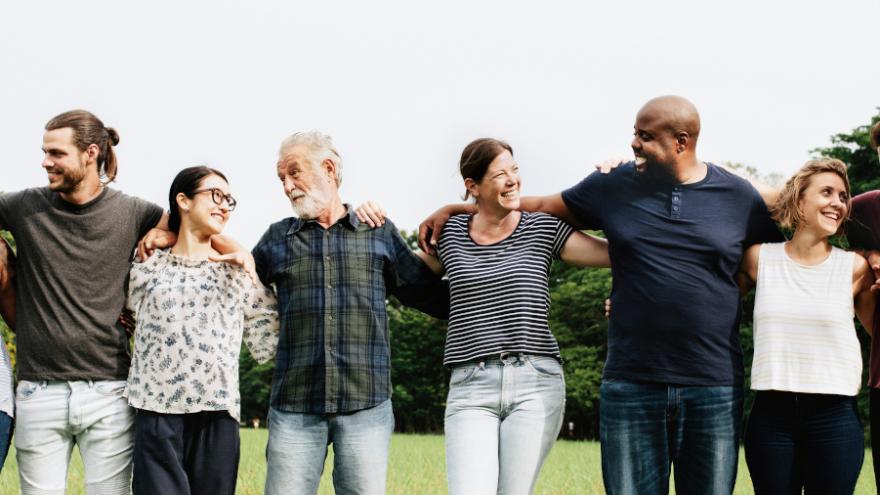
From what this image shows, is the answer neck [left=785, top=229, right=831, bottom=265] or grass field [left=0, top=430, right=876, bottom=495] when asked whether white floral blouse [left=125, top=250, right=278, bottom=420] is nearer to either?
neck [left=785, top=229, right=831, bottom=265]

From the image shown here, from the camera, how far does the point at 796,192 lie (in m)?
5.29

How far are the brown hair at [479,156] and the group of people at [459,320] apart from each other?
1cm

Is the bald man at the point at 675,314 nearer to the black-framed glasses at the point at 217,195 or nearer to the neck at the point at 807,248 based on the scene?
the neck at the point at 807,248

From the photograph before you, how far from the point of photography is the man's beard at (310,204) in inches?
225

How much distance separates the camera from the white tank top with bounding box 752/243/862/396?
5098mm

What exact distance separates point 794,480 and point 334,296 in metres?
2.72

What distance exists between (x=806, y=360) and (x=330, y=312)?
2639 mm

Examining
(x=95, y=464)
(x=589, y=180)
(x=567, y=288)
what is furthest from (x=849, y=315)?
(x=567, y=288)

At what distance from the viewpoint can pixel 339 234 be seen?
5.68 meters

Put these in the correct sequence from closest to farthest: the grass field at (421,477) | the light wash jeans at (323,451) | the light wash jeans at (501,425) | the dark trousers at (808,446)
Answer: the dark trousers at (808,446)
the light wash jeans at (501,425)
the light wash jeans at (323,451)
the grass field at (421,477)

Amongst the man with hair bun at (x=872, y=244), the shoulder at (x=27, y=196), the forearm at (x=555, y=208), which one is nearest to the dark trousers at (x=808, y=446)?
the man with hair bun at (x=872, y=244)

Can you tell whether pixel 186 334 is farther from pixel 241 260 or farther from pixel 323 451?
pixel 323 451

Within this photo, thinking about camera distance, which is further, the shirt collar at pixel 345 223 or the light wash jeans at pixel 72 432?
the shirt collar at pixel 345 223

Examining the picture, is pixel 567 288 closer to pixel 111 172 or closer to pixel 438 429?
pixel 438 429
